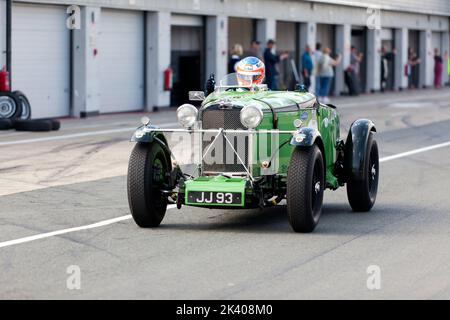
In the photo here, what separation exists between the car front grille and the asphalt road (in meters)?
0.57

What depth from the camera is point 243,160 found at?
36.4 feet

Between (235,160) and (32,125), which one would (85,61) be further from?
(235,160)

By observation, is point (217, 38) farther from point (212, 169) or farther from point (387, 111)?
point (212, 169)

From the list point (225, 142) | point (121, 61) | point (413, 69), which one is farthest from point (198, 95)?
point (413, 69)

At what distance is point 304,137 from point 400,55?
129 feet

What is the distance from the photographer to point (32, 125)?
74.4 feet

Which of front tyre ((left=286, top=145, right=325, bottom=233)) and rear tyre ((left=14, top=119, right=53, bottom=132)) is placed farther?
rear tyre ((left=14, top=119, right=53, bottom=132))

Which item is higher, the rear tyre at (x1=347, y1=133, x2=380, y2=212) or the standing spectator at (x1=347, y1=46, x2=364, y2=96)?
the standing spectator at (x1=347, y1=46, x2=364, y2=96)

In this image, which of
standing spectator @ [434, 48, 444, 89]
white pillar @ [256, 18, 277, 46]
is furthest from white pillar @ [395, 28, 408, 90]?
white pillar @ [256, 18, 277, 46]

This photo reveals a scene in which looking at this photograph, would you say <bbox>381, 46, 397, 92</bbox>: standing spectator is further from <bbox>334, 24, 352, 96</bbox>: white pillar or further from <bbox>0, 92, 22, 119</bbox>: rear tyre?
<bbox>0, 92, 22, 119</bbox>: rear tyre

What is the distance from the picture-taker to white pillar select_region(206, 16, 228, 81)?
110ft
